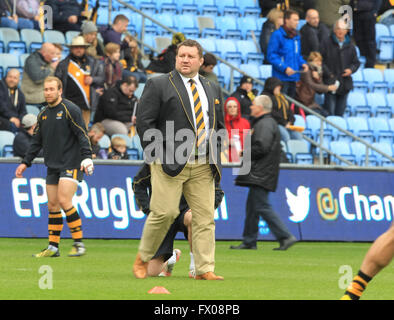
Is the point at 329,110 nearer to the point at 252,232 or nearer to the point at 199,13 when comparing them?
the point at 199,13

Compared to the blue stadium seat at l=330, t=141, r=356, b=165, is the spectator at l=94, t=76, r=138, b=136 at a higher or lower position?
higher

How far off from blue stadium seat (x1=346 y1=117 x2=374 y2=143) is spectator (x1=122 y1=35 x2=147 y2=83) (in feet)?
17.6

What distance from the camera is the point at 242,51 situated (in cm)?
2577

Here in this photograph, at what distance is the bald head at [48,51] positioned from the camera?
2008cm

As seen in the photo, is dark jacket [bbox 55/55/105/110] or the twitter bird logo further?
dark jacket [bbox 55/55/105/110]

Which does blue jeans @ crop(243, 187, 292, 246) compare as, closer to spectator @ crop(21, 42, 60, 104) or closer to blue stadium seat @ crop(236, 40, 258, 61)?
spectator @ crop(21, 42, 60, 104)

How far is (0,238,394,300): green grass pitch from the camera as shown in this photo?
362 inches

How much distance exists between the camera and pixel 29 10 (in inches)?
886

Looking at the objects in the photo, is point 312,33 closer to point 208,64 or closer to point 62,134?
point 208,64

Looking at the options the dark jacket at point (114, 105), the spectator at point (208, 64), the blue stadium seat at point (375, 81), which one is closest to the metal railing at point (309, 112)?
the spectator at point (208, 64)

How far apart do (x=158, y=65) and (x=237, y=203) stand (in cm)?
454

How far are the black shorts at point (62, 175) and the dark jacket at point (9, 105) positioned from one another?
5.89 m

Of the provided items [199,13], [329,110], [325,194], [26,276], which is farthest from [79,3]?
[26,276]

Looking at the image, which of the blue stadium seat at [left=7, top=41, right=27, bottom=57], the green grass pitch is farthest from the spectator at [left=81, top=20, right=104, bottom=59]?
the green grass pitch
